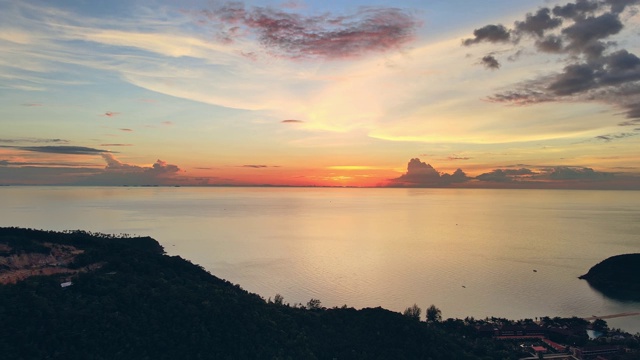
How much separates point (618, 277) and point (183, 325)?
10340 centimetres

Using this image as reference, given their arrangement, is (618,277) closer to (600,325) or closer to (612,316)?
(612,316)

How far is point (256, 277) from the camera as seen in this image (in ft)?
322

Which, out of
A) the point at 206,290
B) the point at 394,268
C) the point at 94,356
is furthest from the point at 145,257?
the point at 394,268

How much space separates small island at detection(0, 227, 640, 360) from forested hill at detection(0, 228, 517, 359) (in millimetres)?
121

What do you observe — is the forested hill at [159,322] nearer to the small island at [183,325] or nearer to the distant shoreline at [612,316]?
the small island at [183,325]

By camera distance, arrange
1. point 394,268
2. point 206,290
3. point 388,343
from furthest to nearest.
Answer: point 394,268 → point 206,290 → point 388,343

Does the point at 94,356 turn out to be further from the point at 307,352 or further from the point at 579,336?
the point at 579,336

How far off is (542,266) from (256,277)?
259 ft

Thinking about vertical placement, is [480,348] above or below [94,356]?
below

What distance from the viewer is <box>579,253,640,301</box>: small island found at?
93.0 m

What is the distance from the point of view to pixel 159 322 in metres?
44.9

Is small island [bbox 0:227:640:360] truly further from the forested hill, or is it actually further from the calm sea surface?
the calm sea surface

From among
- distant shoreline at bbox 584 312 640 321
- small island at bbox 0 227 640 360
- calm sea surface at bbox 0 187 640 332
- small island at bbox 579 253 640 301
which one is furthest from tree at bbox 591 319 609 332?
small island at bbox 579 253 640 301

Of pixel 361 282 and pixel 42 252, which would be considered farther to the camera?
pixel 361 282
